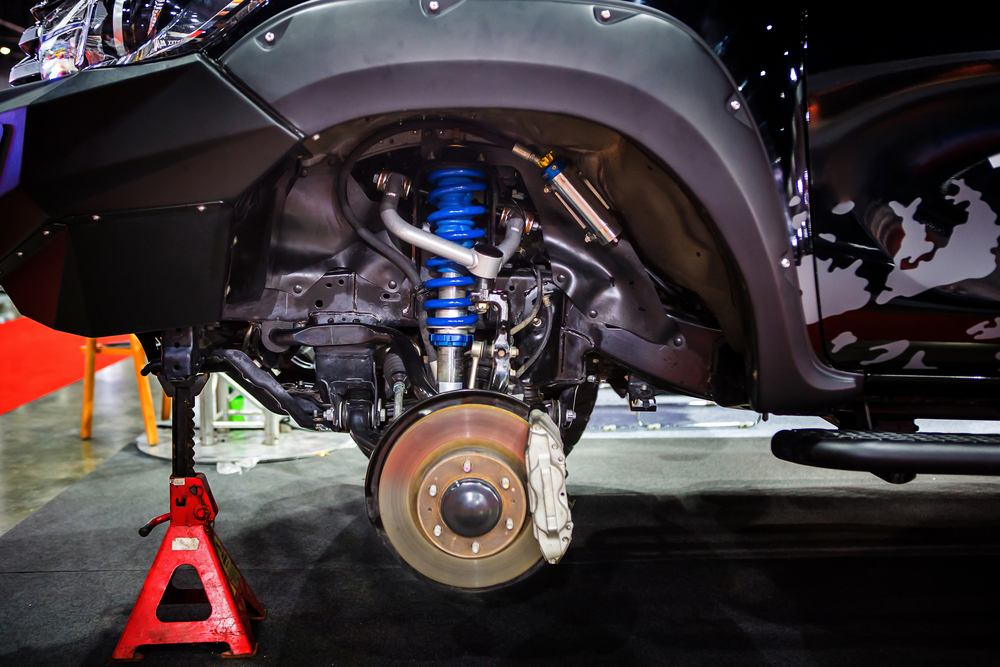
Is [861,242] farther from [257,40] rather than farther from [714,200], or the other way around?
[257,40]

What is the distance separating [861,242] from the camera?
43.4 inches

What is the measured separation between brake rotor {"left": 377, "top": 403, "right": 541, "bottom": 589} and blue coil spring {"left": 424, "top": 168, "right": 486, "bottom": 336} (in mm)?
232

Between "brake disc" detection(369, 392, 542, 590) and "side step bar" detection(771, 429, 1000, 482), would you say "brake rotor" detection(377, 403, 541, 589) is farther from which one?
"side step bar" detection(771, 429, 1000, 482)

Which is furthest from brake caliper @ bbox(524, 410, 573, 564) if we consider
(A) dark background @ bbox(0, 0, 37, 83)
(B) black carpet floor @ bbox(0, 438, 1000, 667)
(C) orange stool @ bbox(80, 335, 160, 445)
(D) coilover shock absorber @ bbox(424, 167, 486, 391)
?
(A) dark background @ bbox(0, 0, 37, 83)

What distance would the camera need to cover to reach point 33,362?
4.54 m

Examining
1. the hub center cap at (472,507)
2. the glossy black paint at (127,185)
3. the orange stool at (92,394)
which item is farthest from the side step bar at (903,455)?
the orange stool at (92,394)

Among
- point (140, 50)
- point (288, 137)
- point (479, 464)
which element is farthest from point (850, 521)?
point (140, 50)

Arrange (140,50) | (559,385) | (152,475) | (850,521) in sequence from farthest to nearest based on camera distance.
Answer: (152,475) → (850,521) → (559,385) → (140,50)

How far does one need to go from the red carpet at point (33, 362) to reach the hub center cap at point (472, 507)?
394 cm

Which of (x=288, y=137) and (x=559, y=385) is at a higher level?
(x=288, y=137)

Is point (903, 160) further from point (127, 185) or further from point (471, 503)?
point (127, 185)

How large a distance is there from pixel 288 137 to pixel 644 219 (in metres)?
0.74

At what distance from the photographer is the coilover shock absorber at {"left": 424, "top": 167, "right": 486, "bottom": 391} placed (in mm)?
1283

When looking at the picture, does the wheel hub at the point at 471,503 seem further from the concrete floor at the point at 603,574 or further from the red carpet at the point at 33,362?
the red carpet at the point at 33,362
